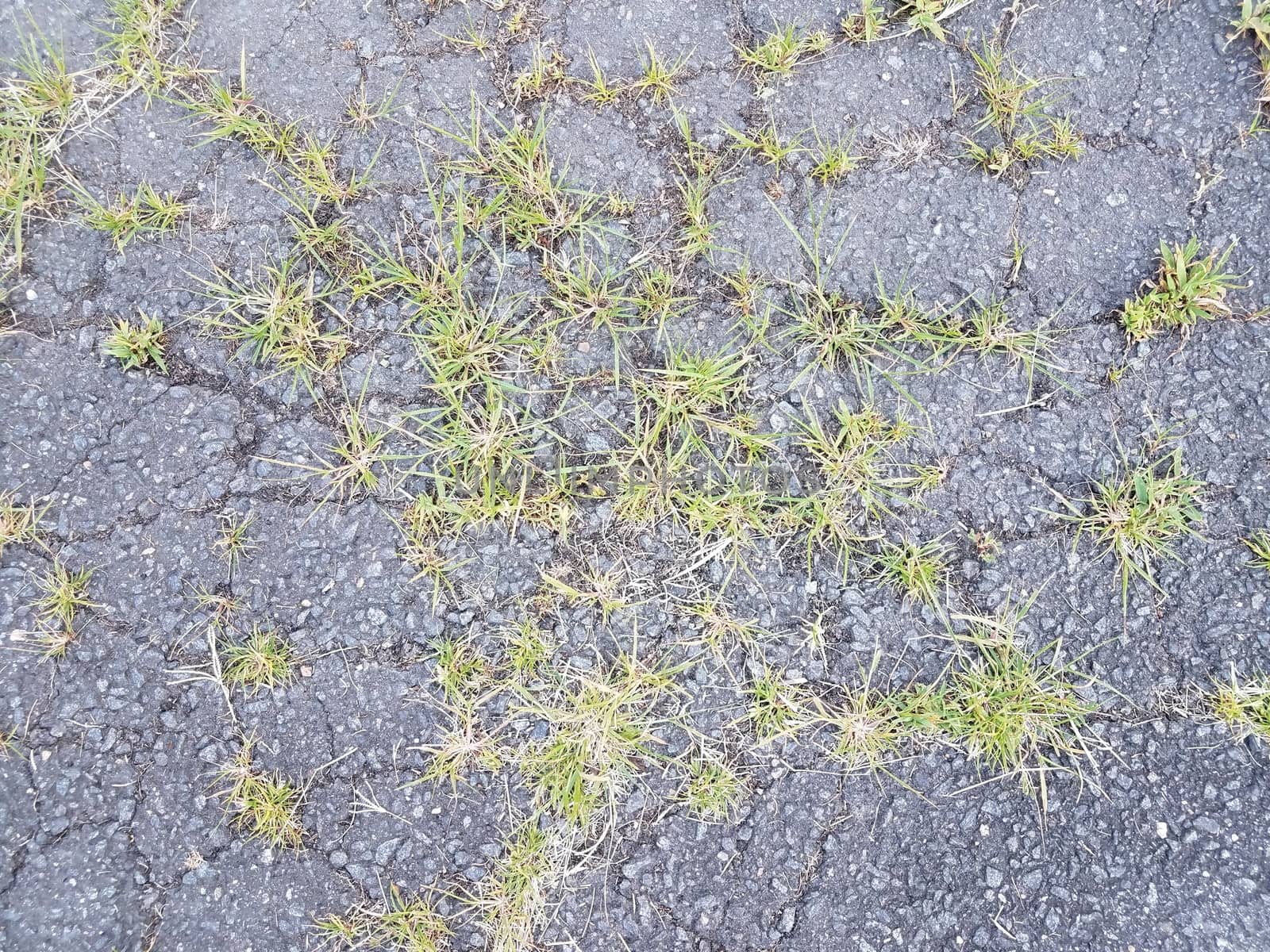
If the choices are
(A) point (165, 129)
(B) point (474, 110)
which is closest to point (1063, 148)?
(B) point (474, 110)

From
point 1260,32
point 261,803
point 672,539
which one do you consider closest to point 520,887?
point 261,803

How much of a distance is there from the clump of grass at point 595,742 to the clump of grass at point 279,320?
3.07 ft

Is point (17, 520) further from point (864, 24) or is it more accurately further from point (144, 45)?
point (864, 24)

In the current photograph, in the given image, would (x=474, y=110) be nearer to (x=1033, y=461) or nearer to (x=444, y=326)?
(x=444, y=326)

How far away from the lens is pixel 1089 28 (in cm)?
196

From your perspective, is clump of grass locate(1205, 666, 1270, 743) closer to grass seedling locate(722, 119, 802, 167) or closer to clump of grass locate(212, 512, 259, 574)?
grass seedling locate(722, 119, 802, 167)

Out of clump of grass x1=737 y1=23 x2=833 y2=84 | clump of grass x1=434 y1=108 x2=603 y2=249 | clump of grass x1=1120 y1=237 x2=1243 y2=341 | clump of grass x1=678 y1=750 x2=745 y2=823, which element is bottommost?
clump of grass x1=678 y1=750 x2=745 y2=823

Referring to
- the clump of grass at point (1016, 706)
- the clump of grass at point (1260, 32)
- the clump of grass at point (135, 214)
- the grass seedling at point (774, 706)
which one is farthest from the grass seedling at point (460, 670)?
the clump of grass at point (1260, 32)

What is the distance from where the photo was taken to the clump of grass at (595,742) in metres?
1.82

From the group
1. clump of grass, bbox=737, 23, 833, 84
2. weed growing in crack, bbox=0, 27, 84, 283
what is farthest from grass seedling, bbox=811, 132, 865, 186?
weed growing in crack, bbox=0, 27, 84, 283

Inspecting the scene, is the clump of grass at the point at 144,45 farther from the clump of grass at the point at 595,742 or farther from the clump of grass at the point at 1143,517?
the clump of grass at the point at 1143,517

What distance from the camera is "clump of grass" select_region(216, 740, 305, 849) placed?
5.92ft

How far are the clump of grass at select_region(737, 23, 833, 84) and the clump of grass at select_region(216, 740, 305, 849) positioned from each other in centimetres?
196

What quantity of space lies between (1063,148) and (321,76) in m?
1.78
